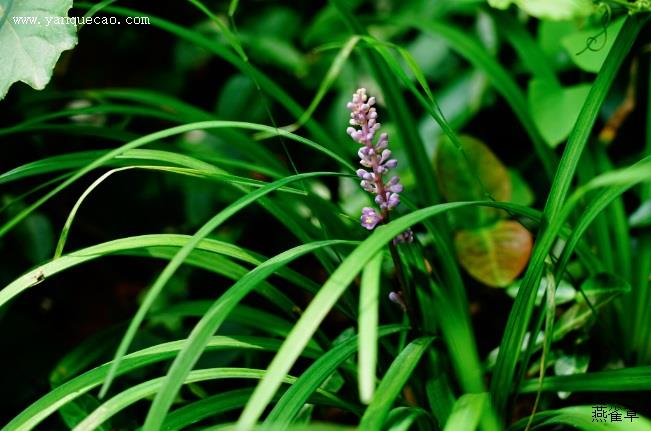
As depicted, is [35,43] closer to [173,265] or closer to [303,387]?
[173,265]

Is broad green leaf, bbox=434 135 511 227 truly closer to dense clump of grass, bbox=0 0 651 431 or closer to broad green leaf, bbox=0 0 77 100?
dense clump of grass, bbox=0 0 651 431

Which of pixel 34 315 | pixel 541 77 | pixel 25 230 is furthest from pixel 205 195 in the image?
pixel 541 77

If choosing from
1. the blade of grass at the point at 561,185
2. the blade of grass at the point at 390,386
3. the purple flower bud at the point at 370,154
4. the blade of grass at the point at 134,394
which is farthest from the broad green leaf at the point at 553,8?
the blade of grass at the point at 134,394

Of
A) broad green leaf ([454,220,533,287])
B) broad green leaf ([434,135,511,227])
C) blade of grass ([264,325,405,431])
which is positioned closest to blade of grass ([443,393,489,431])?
blade of grass ([264,325,405,431])

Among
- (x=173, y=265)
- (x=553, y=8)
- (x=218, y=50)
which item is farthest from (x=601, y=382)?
(x=218, y=50)

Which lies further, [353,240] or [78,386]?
[353,240]

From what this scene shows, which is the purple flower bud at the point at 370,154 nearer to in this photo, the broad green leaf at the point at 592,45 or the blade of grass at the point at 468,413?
the blade of grass at the point at 468,413
